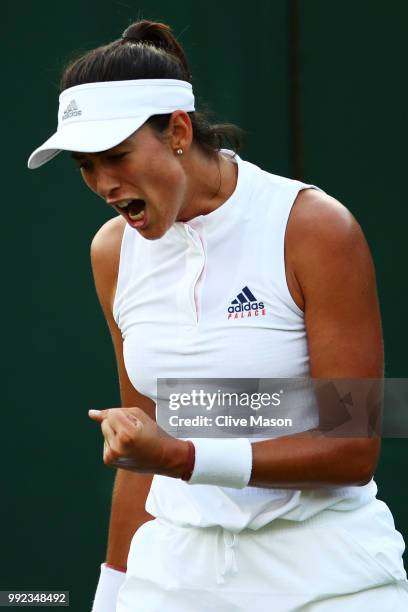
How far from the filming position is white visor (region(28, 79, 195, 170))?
2295 mm

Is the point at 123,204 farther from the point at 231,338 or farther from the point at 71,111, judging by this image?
the point at 231,338

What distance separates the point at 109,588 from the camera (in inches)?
104

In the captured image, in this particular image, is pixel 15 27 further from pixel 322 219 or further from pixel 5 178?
pixel 322 219

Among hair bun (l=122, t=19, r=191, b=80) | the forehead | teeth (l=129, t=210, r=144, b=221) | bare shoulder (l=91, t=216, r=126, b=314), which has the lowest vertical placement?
bare shoulder (l=91, t=216, r=126, b=314)

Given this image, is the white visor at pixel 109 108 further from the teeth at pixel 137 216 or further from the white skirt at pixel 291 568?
the white skirt at pixel 291 568

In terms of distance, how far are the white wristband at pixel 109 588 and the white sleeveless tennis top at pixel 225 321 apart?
0.25m

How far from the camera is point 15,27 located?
3.75m

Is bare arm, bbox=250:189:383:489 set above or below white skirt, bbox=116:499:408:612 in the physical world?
above

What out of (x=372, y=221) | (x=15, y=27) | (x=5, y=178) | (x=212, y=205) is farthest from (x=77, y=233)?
(x=212, y=205)

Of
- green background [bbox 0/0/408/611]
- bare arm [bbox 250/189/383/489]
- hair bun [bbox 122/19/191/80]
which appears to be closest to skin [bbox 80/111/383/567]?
bare arm [bbox 250/189/383/489]

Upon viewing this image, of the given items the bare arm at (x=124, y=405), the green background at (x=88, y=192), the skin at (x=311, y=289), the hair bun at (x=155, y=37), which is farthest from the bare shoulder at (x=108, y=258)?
the green background at (x=88, y=192)

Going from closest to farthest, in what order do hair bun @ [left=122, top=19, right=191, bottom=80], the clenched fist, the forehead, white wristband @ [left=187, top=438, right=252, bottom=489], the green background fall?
1. the clenched fist
2. white wristband @ [left=187, top=438, right=252, bottom=489]
3. the forehead
4. hair bun @ [left=122, top=19, right=191, bottom=80]
5. the green background

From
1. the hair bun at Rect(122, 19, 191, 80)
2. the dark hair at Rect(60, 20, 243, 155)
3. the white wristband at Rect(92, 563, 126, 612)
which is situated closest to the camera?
the dark hair at Rect(60, 20, 243, 155)

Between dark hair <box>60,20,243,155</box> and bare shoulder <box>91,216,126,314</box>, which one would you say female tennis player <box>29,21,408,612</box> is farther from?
bare shoulder <box>91,216,126,314</box>
